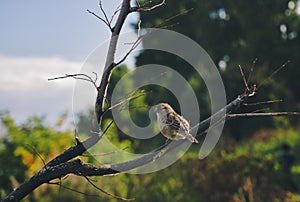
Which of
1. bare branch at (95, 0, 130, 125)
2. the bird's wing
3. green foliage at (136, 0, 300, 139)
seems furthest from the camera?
green foliage at (136, 0, 300, 139)

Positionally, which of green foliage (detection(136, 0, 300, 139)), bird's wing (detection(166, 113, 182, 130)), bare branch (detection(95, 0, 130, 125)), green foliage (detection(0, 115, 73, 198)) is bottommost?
green foliage (detection(136, 0, 300, 139))

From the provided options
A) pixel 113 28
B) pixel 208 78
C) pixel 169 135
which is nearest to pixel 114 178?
pixel 169 135

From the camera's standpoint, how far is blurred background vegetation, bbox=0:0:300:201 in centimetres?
947

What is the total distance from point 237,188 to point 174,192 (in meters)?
1.24

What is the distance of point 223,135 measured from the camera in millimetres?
25531

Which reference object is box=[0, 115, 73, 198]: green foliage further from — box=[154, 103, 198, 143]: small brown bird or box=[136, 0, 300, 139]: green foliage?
box=[136, 0, 300, 139]: green foliage

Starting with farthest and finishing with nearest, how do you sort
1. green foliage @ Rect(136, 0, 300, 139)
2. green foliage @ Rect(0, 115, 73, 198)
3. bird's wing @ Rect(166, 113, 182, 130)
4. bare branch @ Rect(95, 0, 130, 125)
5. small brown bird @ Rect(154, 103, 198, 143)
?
green foliage @ Rect(136, 0, 300, 139), green foliage @ Rect(0, 115, 73, 198), bird's wing @ Rect(166, 113, 182, 130), small brown bird @ Rect(154, 103, 198, 143), bare branch @ Rect(95, 0, 130, 125)

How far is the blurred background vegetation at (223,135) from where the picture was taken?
9.47m

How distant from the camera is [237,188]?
10.2 m

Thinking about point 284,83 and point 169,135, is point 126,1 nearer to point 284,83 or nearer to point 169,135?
point 169,135

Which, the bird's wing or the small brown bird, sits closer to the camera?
the small brown bird

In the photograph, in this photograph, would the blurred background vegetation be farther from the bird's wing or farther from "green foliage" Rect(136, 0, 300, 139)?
the bird's wing

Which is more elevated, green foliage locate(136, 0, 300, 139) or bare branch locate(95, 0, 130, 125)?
bare branch locate(95, 0, 130, 125)

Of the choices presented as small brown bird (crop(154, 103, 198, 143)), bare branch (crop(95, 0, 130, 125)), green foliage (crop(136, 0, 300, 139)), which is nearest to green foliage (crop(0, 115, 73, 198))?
small brown bird (crop(154, 103, 198, 143))
